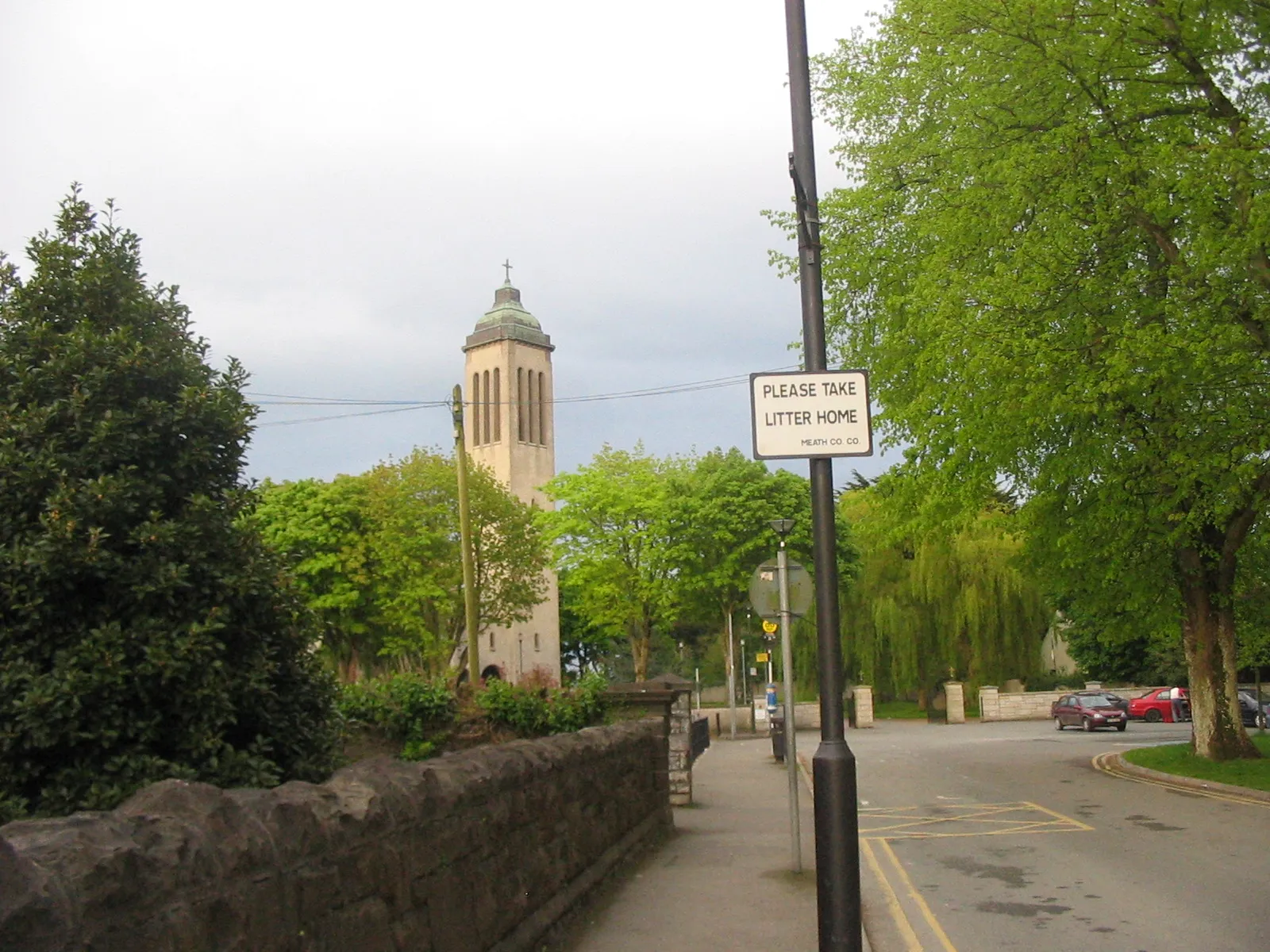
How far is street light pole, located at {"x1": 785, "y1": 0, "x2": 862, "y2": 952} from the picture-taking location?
20.9 feet

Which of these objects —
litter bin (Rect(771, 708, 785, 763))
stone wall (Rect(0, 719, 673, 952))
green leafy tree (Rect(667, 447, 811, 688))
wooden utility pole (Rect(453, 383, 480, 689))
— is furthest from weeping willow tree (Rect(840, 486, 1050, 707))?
stone wall (Rect(0, 719, 673, 952))

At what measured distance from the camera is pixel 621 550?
60469mm

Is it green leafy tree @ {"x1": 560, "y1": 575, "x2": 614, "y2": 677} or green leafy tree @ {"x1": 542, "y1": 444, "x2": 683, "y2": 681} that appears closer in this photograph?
green leafy tree @ {"x1": 542, "y1": 444, "x2": 683, "y2": 681}

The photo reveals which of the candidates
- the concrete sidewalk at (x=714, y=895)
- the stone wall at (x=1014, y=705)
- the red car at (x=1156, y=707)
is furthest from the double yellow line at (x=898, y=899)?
the stone wall at (x=1014, y=705)

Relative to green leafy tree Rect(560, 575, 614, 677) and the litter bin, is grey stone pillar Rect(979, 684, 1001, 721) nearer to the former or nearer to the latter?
the litter bin

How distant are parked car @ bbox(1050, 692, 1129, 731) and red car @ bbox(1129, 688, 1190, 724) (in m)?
6.33

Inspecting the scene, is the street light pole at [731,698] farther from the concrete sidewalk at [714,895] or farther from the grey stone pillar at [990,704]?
the concrete sidewalk at [714,895]

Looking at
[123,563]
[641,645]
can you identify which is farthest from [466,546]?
[641,645]

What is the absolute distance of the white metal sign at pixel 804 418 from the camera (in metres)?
6.97

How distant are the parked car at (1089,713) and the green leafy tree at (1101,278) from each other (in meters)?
19.8

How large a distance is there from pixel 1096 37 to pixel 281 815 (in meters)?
17.4

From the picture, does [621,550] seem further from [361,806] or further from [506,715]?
[361,806]

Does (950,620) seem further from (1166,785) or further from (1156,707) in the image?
(1166,785)

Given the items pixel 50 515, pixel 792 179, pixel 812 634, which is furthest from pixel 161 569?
pixel 812 634
